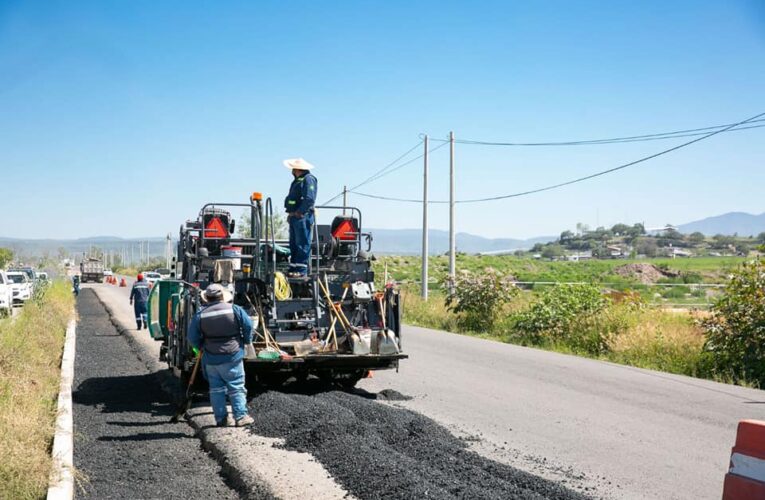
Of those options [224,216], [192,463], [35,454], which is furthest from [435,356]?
[35,454]

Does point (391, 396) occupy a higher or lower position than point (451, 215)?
lower

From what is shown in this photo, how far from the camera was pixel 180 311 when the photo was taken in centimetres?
1116

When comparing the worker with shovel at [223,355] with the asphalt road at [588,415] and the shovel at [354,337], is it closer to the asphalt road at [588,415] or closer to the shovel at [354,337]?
the shovel at [354,337]

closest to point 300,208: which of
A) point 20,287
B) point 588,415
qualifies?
point 588,415

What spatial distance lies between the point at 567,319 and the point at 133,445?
13180mm

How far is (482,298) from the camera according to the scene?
24312 millimetres

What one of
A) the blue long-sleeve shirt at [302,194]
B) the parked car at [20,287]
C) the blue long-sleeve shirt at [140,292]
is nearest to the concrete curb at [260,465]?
the blue long-sleeve shirt at [302,194]

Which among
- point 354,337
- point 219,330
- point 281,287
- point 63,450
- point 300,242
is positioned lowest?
point 63,450

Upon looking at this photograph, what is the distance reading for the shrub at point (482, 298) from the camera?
78.7 feet

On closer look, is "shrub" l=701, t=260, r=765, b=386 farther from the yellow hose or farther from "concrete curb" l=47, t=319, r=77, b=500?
"concrete curb" l=47, t=319, r=77, b=500

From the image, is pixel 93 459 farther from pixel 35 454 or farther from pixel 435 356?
pixel 435 356

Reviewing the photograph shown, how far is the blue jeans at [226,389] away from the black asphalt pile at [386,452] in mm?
303

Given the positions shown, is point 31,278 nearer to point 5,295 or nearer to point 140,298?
point 5,295

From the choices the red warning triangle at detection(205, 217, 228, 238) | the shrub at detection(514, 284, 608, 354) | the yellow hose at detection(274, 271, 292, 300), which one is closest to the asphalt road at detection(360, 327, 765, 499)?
the yellow hose at detection(274, 271, 292, 300)
